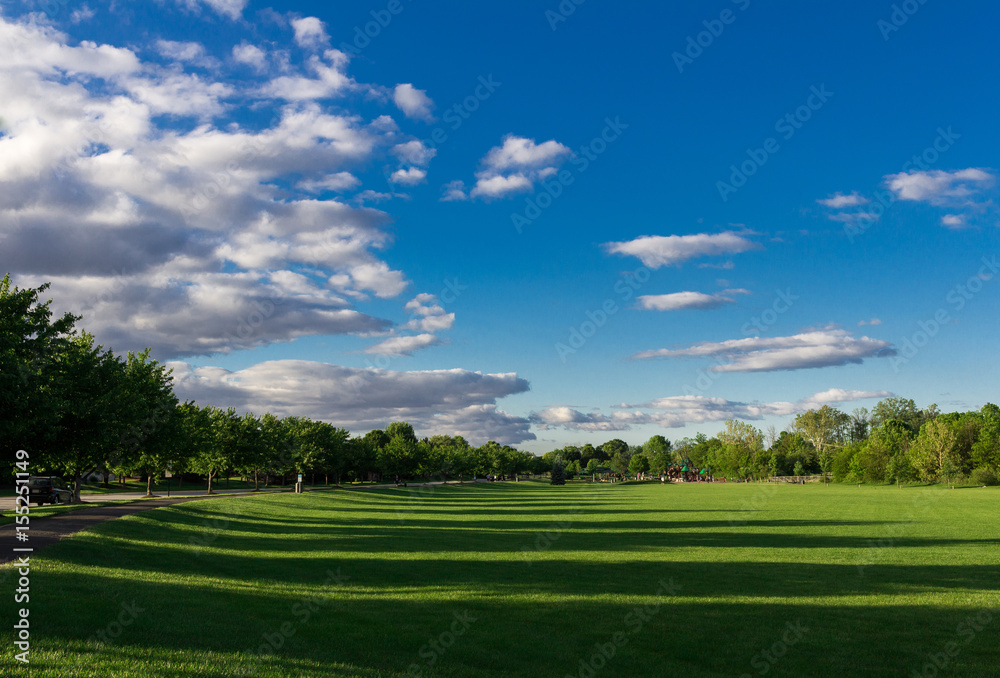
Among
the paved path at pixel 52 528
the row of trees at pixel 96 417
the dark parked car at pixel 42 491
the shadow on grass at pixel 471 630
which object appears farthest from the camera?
the dark parked car at pixel 42 491

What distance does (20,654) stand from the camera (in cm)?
1005

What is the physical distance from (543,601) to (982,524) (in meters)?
36.0

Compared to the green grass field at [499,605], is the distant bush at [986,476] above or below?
below

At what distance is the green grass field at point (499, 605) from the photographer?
11.5m

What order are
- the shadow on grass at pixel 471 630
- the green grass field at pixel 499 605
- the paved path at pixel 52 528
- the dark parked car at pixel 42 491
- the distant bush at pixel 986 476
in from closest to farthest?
the shadow on grass at pixel 471 630 < the green grass field at pixel 499 605 < the paved path at pixel 52 528 < the dark parked car at pixel 42 491 < the distant bush at pixel 986 476

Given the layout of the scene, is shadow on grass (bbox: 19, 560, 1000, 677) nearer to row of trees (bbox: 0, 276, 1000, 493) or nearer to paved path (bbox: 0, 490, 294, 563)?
paved path (bbox: 0, 490, 294, 563)

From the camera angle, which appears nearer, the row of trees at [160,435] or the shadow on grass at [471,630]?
the shadow on grass at [471,630]

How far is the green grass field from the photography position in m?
11.5

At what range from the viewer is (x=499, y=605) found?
637 inches

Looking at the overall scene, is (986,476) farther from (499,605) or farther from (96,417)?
(96,417)

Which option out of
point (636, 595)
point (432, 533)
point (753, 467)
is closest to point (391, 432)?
point (753, 467)

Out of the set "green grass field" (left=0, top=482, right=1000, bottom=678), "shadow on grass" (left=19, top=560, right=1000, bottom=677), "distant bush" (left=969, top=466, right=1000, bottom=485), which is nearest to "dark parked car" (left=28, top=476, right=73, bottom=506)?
"green grass field" (left=0, top=482, right=1000, bottom=678)

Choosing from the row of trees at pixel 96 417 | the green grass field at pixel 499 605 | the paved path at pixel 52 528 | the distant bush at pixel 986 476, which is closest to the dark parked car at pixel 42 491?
the row of trees at pixel 96 417

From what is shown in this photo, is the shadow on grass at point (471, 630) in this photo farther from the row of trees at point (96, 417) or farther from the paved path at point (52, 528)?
the row of trees at point (96, 417)
